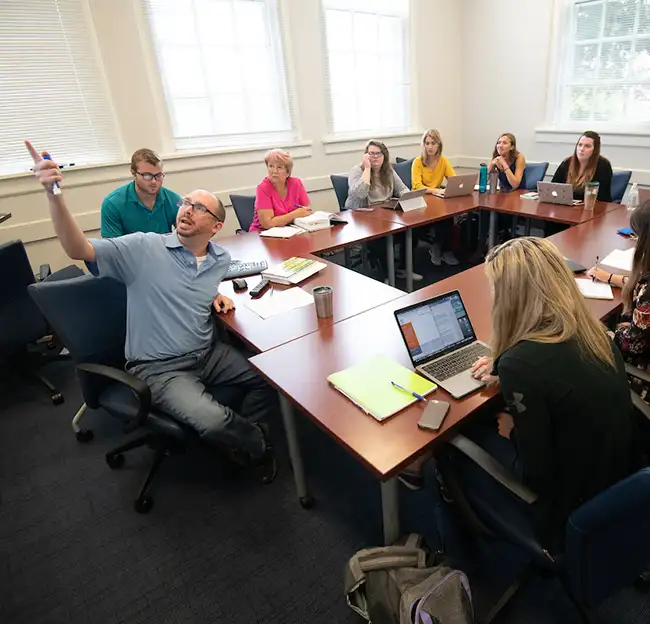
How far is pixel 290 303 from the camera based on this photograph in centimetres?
200

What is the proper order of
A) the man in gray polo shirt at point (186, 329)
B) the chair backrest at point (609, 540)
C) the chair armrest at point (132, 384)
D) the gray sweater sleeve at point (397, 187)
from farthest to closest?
1. the gray sweater sleeve at point (397, 187)
2. the man in gray polo shirt at point (186, 329)
3. the chair armrest at point (132, 384)
4. the chair backrest at point (609, 540)

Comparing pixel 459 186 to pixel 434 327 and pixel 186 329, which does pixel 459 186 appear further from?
pixel 186 329

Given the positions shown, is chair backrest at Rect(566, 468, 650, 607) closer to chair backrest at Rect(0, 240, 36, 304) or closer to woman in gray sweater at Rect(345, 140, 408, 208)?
chair backrest at Rect(0, 240, 36, 304)

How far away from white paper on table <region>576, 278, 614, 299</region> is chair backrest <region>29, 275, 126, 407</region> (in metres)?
2.08

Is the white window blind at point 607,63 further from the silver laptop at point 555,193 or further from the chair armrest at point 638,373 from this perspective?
the chair armrest at point 638,373

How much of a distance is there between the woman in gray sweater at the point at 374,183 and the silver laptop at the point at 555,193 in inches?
44.5

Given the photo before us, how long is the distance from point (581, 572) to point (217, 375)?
1498 millimetres

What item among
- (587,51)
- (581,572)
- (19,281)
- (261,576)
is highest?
(587,51)

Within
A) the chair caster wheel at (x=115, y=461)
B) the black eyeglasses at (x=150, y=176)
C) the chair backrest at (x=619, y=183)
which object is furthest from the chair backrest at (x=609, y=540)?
the chair backrest at (x=619, y=183)

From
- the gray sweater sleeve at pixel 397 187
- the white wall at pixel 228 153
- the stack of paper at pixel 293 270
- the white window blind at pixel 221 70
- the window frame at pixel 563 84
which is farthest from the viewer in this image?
the window frame at pixel 563 84

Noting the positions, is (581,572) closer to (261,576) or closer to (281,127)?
(261,576)

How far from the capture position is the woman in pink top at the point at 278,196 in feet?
10.3

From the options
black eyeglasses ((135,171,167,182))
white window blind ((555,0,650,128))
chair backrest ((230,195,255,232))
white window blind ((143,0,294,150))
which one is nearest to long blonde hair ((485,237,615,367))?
black eyeglasses ((135,171,167,182))

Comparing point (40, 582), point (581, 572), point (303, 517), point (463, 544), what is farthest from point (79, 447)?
point (581, 572)
